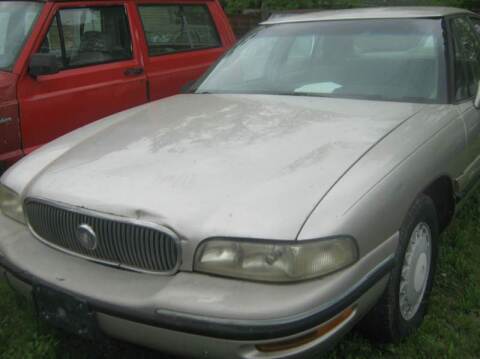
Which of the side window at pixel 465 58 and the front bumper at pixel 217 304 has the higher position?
the side window at pixel 465 58

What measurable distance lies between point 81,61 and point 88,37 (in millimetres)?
228

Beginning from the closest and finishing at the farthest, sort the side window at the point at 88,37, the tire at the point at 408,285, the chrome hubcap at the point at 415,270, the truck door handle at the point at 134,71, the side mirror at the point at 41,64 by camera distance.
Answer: the tire at the point at 408,285, the chrome hubcap at the point at 415,270, the side mirror at the point at 41,64, the side window at the point at 88,37, the truck door handle at the point at 134,71

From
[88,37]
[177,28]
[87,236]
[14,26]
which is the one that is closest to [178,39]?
[177,28]

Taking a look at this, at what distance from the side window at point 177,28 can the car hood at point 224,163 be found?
6.16ft

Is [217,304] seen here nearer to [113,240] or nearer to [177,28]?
[113,240]

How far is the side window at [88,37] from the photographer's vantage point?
13.9ft

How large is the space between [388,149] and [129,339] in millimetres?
1324

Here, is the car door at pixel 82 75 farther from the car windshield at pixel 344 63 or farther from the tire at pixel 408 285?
the tire at pixel 408 285

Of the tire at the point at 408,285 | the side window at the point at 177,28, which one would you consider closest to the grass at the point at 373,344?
the tire at the point at 408,285

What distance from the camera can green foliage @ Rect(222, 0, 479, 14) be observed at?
8938 mm

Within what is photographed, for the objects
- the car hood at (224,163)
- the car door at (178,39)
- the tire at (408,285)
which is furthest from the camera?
the car door at (178,39)

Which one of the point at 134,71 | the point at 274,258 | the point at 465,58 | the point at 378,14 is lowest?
the point at 274,258

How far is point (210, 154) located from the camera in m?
2.48

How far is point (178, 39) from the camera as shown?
5199 mm
